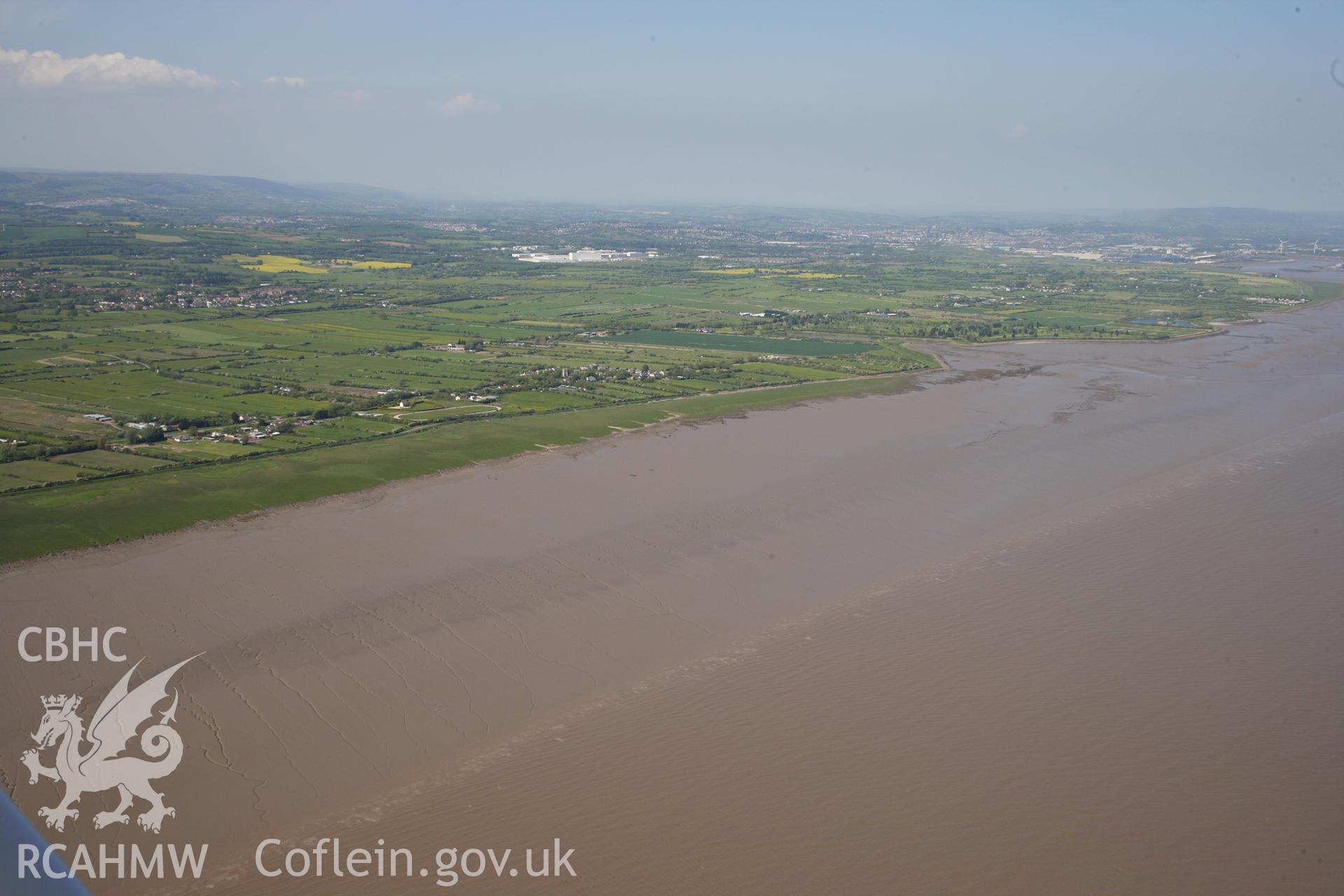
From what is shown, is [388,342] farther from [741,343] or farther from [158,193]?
[158,193]

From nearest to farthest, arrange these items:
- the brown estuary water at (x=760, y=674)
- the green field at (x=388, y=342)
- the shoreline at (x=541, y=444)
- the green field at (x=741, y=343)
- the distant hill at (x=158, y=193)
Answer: the brown estuary water at (x=760, y=674) → the shoreline at (x=541, y=444) → the green field at (x=388, y=342) → the green field at (x=741, y=343) → the distant hill at (x=158, y=193)

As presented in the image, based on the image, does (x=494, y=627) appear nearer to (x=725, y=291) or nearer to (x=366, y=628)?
(x=366, y=628)

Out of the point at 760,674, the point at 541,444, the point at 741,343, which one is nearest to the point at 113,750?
the point at 760,674

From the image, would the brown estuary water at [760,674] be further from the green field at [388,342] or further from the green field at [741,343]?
the green field at [741,343]

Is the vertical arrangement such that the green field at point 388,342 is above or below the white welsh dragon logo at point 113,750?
above

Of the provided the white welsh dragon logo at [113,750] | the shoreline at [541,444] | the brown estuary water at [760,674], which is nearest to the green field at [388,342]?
the shoreline at [541,444]

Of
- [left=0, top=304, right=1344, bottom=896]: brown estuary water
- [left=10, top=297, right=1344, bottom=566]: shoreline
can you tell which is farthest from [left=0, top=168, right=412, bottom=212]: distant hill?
[left=0, top=304, right=1344, bottom=896]: brown estuary water
